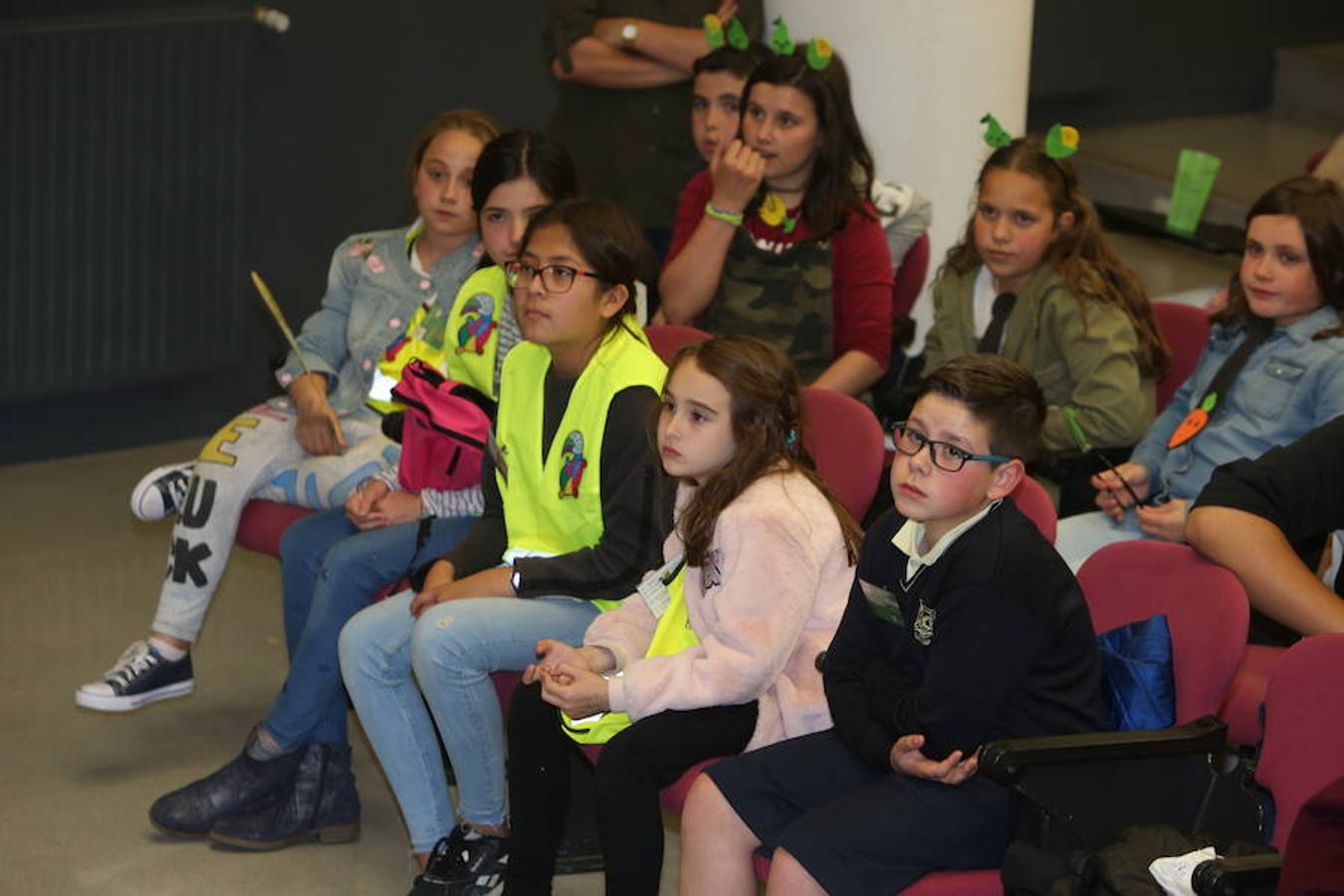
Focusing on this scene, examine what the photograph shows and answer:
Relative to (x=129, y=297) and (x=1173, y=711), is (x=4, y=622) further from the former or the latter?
(x=1173, y=711)

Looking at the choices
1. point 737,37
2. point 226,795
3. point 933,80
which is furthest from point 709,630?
point 933,80

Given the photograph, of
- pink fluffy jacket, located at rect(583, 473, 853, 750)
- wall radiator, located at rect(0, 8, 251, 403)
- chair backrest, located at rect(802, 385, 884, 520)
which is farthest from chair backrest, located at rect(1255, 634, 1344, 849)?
wall radiator, located at rect(0, 8, 251, 403)

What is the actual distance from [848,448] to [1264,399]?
2.44ft

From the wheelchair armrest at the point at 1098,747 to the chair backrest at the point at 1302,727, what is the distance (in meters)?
0.07

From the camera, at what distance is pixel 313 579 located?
3.60 metres

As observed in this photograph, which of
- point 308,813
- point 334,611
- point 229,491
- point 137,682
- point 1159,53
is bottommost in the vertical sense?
point 308,813

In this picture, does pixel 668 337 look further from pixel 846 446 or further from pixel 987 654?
pixel 987 654

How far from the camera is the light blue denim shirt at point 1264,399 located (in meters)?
3.30

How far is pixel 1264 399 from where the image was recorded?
3.36 metres

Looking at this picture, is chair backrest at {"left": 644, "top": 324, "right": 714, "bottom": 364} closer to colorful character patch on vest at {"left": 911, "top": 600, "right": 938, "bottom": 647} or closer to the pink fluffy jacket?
the pink fluffy jacket

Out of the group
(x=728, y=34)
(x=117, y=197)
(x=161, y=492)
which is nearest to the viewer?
(x=161, y=492)

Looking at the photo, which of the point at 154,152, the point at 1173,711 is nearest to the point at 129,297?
the point at 154,152

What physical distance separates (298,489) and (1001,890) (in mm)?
1756

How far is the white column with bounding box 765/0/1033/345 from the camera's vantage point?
15.4 feet
